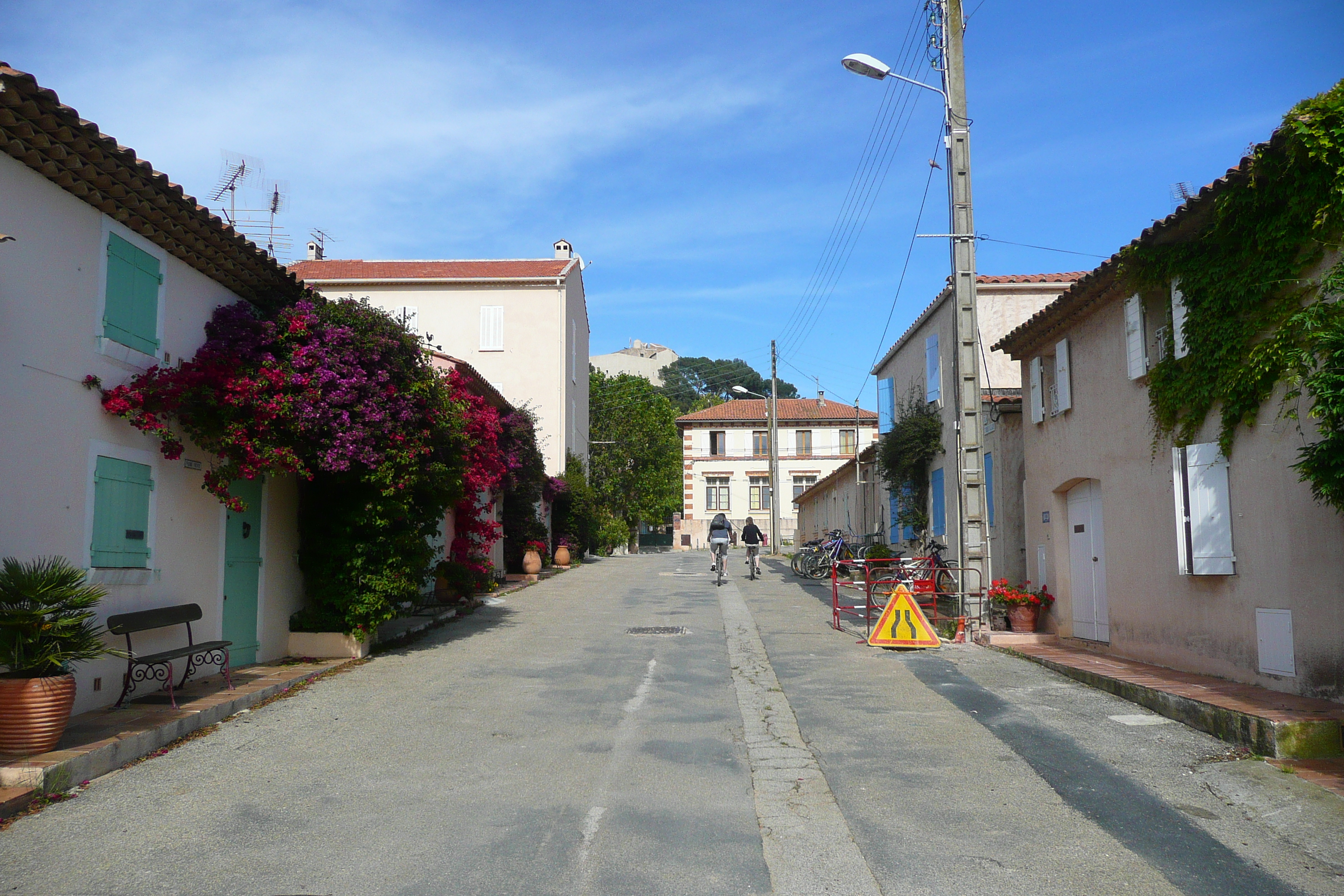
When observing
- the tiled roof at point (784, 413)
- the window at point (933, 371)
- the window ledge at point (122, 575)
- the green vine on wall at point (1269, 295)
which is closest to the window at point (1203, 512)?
the green vine on wall at point (1269, 295)

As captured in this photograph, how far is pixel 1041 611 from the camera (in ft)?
42.6

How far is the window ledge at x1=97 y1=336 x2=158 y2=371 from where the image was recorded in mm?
7828

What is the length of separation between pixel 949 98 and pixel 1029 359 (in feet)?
12.7

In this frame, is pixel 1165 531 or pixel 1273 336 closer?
pixel 1273 336

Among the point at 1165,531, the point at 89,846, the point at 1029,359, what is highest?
the point at 1029,359

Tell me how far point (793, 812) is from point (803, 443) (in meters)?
49.8

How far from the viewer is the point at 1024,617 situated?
12.9 m

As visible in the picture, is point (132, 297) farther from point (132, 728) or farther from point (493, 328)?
point (493, 328)

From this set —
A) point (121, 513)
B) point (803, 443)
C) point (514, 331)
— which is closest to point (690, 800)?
point (121, 513)

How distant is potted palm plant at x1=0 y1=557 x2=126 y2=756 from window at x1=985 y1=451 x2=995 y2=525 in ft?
43.5

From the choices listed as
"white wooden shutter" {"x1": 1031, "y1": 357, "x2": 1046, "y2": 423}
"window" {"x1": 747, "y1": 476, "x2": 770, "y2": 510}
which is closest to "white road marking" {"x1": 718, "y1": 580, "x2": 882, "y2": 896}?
"white wooden shutter" {"x1": 1031, "y1": 357, "x2": 1046, "y2": 423}

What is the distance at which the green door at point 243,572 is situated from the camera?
984cm

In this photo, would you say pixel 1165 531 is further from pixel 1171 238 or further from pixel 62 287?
pixel 62 287

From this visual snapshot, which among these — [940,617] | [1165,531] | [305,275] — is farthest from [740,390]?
[1165,531]
